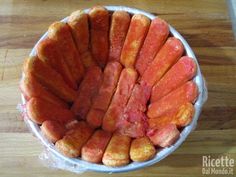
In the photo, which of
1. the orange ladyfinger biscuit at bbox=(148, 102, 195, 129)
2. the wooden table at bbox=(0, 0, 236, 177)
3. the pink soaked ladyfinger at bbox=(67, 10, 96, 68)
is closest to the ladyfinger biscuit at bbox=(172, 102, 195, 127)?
the orange ladyfinger biscuit at bbox=(148, 102, 195, 129)

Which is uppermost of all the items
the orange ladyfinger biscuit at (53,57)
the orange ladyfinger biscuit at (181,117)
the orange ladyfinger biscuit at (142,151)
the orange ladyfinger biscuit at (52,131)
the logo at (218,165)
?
the orange ladyfinger biscuit at (53,57)

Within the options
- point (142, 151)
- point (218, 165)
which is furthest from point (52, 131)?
point (218, 165)

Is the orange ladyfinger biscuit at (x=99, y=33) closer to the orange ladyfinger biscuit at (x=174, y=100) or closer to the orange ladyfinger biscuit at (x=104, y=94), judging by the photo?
the orange ladyfinger biscuit at (x=104, y=94)

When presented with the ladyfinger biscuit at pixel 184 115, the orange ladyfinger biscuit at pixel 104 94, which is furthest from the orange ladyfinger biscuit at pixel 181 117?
the orange ladyfinger biscuit at pixel 104 94

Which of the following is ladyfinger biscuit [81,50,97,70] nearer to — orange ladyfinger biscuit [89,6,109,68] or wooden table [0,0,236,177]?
orange ladyfinger biscuit [89,6,109,68]

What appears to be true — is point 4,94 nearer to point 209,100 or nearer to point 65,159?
point 65,159

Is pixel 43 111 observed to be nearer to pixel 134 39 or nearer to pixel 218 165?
pixel 134 39
